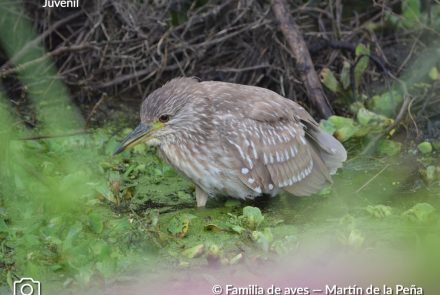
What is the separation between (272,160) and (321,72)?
1662 millimetres

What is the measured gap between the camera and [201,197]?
237 inches

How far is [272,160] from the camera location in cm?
596

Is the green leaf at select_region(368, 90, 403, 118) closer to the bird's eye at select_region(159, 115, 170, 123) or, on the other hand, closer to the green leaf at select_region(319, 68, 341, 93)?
the green leaf at select_region(319, 68, 341, 93)

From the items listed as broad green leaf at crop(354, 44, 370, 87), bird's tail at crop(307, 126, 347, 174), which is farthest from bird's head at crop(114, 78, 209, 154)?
broad green leaf at crop(354, 44, 370, 87)

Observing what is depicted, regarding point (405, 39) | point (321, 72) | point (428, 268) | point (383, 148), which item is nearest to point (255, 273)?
point (428, 268)

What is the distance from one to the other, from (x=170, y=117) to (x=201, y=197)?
22.6 inches

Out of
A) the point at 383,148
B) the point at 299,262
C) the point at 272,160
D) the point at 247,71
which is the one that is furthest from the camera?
the point at 247,71

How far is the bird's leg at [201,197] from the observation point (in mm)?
5988

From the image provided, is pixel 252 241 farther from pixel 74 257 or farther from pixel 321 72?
pixel 321 72

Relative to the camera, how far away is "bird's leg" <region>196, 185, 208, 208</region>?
5.99 m

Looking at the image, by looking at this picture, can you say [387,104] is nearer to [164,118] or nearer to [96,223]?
[164,118]

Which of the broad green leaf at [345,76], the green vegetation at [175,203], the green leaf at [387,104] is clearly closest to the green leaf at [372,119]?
the green vegetation at [175,203]

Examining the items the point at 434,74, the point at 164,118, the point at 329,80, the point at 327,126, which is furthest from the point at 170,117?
the point at 434,74

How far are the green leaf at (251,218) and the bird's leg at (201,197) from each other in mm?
489
